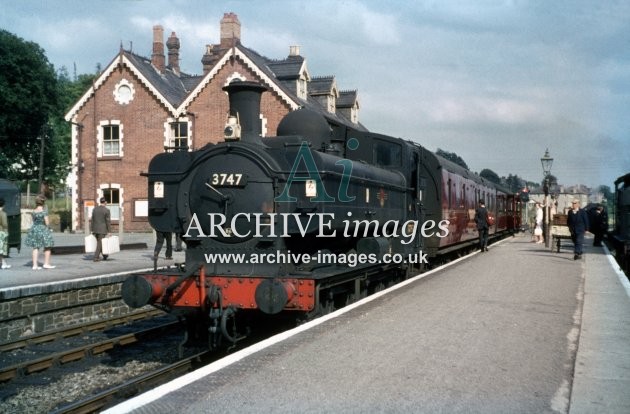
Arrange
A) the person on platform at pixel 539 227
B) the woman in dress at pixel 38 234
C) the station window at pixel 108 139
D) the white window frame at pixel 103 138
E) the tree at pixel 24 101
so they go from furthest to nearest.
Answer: the tree at pixel 24 101, the station window at pixel 108 139, the white window frame at pixel 103 138, the person on platform at pixel 539 227, the woman in dress at pixel 38 234

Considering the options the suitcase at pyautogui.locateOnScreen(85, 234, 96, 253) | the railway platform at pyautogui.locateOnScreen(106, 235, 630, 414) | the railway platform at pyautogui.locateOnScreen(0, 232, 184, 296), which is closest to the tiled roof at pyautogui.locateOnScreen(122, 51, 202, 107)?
the railway platform at pyautogui.locateOnScreen(0, 232, 184, 296)

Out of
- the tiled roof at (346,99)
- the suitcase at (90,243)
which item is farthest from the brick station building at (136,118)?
the suitcase at (90,243)

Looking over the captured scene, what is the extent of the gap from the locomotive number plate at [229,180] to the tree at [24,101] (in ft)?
136

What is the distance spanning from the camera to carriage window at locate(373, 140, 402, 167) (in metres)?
12.4

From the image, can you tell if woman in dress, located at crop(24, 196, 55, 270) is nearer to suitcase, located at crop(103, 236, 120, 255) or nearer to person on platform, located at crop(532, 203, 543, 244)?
suitcase, located at crop(103, 236, 120, 255)

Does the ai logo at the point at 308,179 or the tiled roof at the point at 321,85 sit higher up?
the tiled roof at the point at 321,85

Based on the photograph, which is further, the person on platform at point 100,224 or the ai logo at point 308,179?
the person on platform at point 100,224

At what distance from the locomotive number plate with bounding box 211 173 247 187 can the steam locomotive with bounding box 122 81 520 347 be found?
0.6 inches

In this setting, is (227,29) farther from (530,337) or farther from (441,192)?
(530,337)

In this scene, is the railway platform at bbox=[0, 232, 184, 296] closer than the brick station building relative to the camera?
Yes

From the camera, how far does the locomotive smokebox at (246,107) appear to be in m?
9.01

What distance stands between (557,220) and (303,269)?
15491 millimetres

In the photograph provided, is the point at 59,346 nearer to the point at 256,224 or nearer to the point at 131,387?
the point at 131,387

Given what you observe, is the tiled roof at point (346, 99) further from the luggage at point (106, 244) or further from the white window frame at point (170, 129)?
the luggage at point (106, 244)
